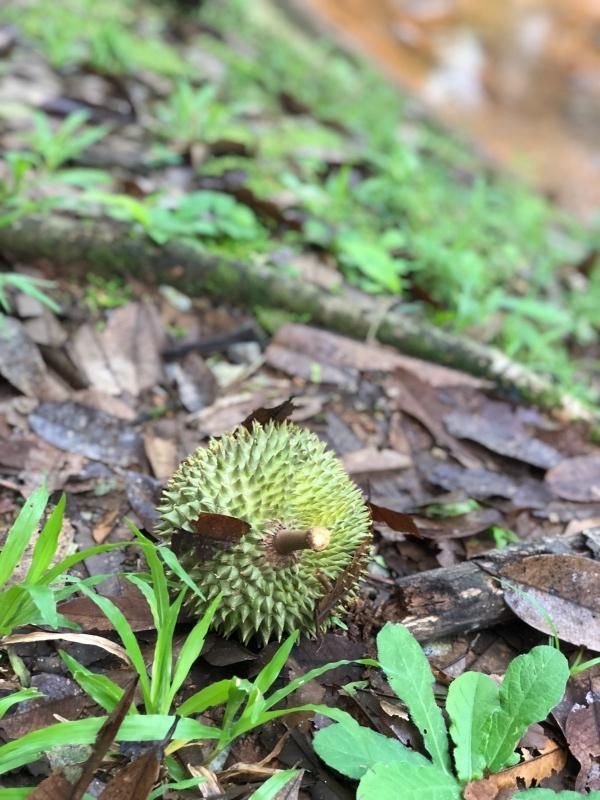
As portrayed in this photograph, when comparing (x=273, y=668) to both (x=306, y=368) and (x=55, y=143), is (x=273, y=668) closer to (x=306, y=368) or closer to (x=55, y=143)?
(x=306, y=368)

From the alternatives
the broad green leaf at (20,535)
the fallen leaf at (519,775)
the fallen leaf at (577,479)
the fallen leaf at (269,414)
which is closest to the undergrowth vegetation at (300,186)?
the fallen leaf at (577,479)

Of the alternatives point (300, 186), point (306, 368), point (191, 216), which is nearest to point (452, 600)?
point (306, 368)

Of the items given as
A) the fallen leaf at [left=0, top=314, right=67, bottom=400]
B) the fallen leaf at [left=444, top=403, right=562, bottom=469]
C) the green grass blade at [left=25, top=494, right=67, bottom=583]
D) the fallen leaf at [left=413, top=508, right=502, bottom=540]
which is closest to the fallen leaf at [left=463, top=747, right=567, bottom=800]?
the fallen leaf at [left=413, top=508, right=502, bottom=540]

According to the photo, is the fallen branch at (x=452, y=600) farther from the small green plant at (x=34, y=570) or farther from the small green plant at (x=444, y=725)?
the small green plant at (x=34, y=570)

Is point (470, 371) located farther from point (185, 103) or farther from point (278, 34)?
point (278, 34)

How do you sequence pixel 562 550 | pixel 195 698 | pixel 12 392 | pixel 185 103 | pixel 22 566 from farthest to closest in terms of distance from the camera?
1. pixel 185 103
2. pixel 12 392
3. pixel 562 550
4. pixel 22 566
5. pixel 195 698

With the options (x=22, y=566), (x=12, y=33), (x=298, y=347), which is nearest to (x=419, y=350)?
(x=298, y=347)
